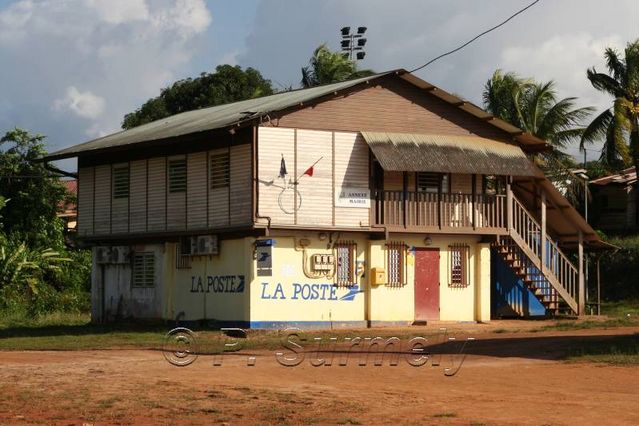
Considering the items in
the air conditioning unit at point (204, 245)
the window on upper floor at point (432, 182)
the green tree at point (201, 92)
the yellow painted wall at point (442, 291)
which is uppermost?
the green tree at point (201, 92)

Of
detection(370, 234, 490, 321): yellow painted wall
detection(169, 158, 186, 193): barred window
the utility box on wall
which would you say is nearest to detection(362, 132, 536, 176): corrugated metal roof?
detection(370, 234, 490, 321): yellow painted wall

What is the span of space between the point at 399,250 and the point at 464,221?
2.09 metres


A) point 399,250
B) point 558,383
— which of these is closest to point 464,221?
point 399,250

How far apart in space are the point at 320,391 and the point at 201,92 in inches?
1748

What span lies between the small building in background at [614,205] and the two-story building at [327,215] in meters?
19.5

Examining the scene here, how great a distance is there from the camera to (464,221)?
108 ft

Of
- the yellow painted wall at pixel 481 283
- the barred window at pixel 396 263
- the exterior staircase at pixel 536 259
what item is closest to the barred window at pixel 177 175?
the barred window at pixel 396 263

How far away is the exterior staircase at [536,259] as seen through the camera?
3422 centimetres

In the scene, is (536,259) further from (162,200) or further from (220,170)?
(162,200)

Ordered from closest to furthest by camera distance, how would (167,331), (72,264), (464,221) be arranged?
(167,331) < (464,221) < (72,264)

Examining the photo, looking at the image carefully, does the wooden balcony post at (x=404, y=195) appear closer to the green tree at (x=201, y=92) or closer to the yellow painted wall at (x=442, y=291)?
the yellow painted wall at (x=442, y=291)

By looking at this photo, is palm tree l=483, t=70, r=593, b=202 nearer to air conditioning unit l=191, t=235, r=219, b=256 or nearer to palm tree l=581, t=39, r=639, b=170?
palm tree l=581, t=39, r=639, b=170

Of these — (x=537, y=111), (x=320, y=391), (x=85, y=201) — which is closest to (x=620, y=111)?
(x=537, y=111)

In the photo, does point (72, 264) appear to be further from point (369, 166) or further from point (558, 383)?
point (558, 383)
